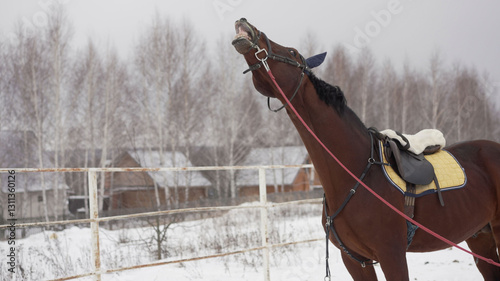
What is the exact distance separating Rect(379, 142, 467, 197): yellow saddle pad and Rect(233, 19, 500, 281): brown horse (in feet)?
0.16

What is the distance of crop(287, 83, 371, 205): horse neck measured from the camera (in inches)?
101

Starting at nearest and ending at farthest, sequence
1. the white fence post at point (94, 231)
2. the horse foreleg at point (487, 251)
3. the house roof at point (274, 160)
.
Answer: the horse foreleg at point (487, 251), the white fence post at point (94, 231), the house roof at point (274, 160)

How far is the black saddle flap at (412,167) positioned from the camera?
263 centimetres

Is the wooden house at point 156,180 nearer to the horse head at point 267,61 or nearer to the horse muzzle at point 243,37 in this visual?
the horse head at point 267,61

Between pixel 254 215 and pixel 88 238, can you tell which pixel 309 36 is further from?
pixel 88 238

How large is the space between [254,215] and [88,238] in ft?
16.3

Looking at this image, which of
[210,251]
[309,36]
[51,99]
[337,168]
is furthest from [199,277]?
[309,36]

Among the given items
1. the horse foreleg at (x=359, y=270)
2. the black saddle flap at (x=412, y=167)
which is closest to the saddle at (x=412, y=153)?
the black saddle flap at (x=412, y=167)

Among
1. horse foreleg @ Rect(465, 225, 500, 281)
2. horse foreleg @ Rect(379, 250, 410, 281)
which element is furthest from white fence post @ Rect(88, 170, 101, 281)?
horse foreleg @ Rect(465, 225, 500, 281)

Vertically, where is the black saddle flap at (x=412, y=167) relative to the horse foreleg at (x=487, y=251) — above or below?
above

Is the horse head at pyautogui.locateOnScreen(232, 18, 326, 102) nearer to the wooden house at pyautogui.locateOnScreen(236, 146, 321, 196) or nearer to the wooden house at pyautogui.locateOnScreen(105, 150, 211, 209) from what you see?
the wooden house at pyautogui.locateOnScreen(105, 150, 211, 209)

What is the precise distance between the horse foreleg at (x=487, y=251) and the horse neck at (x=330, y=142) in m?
1.49

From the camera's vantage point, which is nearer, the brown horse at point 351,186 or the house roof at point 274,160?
the brown horse at point 351,186

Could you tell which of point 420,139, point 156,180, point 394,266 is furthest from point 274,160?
point 394,266
